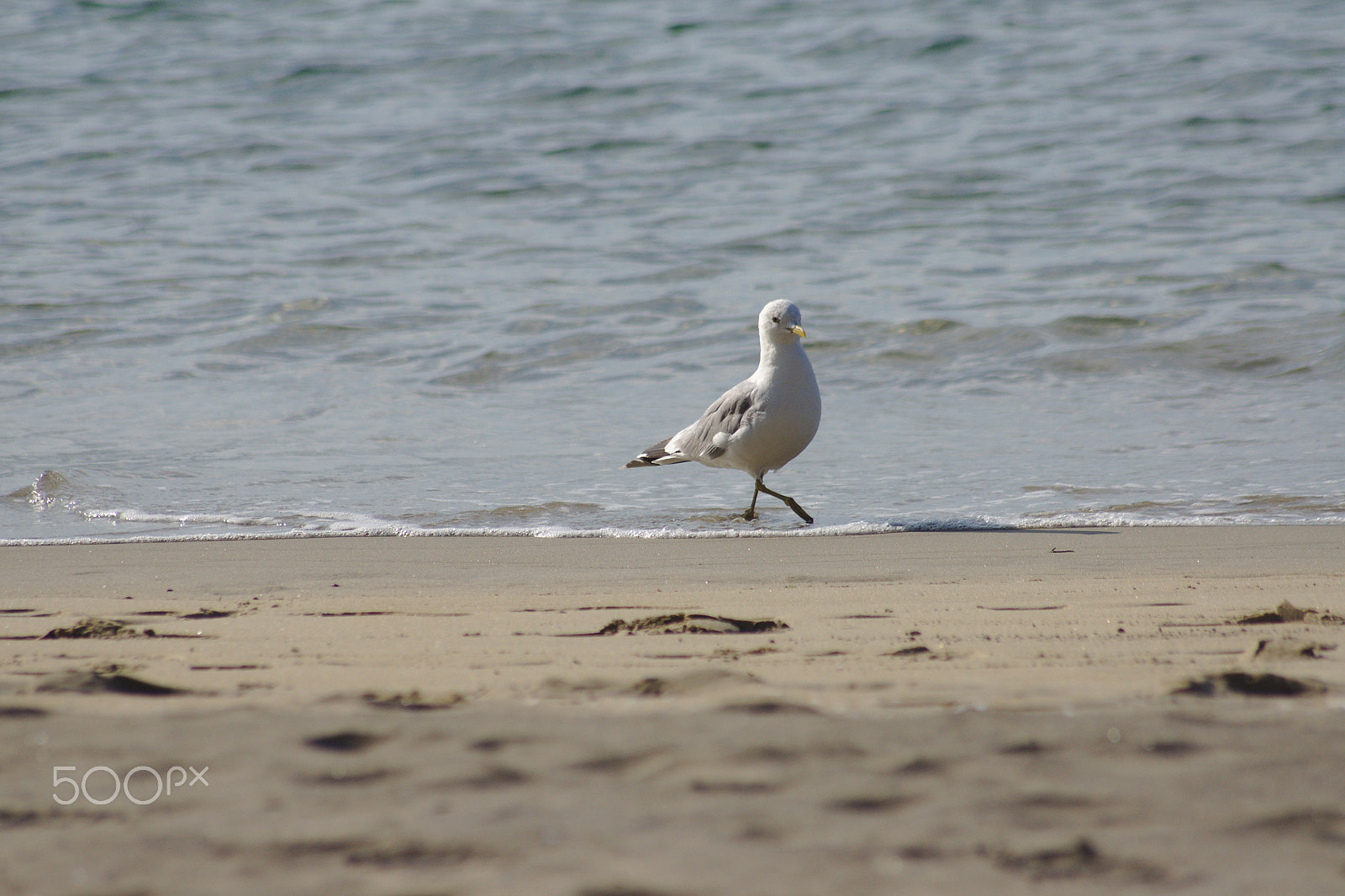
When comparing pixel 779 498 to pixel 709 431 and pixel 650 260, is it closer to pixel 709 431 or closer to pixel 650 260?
pixel 709 431

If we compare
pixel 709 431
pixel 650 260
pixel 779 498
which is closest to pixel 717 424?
pixel 709 431

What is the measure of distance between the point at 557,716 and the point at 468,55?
55.9 feet

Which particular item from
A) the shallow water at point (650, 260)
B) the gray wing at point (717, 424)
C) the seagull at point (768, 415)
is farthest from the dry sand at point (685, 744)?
the gray wing at point (717, 424)

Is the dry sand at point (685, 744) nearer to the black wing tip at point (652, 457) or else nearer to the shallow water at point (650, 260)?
the shallow water at point (650, 260)

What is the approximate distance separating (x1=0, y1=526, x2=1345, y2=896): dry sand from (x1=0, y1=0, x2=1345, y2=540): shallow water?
158 cm

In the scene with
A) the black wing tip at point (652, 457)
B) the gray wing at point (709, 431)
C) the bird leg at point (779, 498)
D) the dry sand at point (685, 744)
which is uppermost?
the dry sand at point (685, 744)

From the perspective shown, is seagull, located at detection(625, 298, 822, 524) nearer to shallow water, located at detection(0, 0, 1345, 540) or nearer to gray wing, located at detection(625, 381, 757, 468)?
gray wing, located at detection(625, 381, 757, 468)

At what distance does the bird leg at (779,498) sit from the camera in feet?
16.0

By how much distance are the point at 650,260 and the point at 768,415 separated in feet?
18.1

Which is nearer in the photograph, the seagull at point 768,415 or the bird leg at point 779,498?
the bird leg at point 779,498

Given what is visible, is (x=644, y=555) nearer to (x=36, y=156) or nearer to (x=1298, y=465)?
(x=1298, y=465)

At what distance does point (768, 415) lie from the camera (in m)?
5.18

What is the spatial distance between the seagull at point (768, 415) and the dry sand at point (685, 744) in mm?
1770

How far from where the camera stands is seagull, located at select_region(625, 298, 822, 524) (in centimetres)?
519
